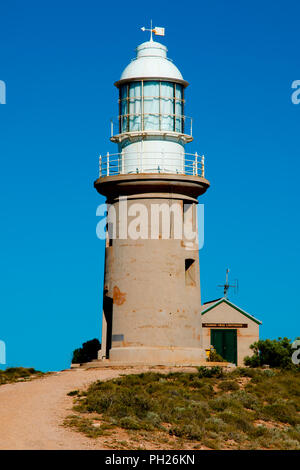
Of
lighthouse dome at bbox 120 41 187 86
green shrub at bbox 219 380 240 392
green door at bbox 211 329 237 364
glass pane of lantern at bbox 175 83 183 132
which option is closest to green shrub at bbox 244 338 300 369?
green door at bbox 211 329 237 364

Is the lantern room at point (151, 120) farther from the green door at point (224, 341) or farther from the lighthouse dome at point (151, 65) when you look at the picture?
the green door at point (224, 341)

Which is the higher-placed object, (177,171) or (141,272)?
(177,171)

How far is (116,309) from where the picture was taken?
3625 cm

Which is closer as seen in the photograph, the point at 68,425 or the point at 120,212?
the point at 68,425

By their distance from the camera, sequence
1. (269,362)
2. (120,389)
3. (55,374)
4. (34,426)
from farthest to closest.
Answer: (269,362)
(55,374)
(120,389)
(34,426)

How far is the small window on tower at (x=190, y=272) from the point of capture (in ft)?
122

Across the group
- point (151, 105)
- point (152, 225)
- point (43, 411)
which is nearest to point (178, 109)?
point (151, 105)

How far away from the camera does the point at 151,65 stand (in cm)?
3691

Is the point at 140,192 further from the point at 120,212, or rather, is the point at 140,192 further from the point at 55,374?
the point at 55,374

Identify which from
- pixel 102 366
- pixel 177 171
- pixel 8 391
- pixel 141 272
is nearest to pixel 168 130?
pixel 177 171

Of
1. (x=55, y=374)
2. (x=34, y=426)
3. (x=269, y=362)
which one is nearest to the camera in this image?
(x=34, y=426)

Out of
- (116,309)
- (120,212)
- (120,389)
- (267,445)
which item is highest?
(120,212)

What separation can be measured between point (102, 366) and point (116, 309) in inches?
93.1

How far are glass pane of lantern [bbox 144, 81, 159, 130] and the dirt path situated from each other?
32.5ft
